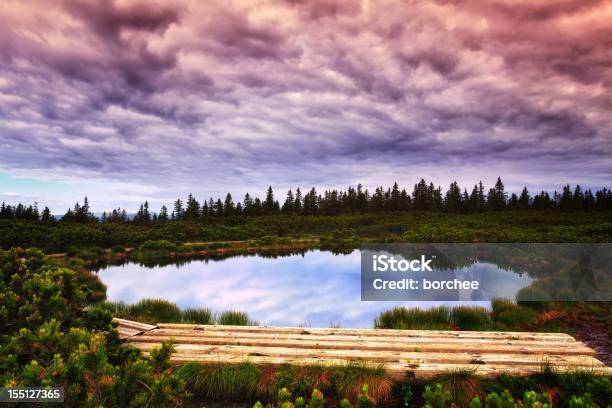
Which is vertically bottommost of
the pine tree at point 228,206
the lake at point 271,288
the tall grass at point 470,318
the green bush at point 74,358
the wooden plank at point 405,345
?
the lake at point 271,288

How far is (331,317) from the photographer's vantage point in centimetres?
1509

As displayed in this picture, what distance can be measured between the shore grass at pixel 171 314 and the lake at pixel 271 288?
2063 mm

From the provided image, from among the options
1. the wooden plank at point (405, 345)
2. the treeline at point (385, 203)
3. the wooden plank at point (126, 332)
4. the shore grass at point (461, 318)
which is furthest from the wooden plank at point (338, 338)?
the treeline at point (385, 203)

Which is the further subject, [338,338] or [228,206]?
[228,206]

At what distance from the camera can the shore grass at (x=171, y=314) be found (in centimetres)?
1124

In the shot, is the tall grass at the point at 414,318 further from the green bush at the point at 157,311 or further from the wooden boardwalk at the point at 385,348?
the green bush at the point at 157,311

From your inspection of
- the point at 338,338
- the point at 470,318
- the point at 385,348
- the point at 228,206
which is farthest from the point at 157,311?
the point at 228,206

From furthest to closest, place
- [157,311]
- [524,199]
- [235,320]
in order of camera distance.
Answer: [524,199] → [157,311] → [235,320]

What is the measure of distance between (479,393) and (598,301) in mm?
11228

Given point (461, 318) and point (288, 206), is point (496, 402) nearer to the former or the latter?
point (461, 318)

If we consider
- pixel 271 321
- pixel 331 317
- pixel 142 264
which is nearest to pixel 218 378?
pixel 271 321

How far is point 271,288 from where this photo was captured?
21.7 m

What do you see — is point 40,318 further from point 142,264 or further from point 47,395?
point 142,264

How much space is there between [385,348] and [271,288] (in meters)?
16.3
